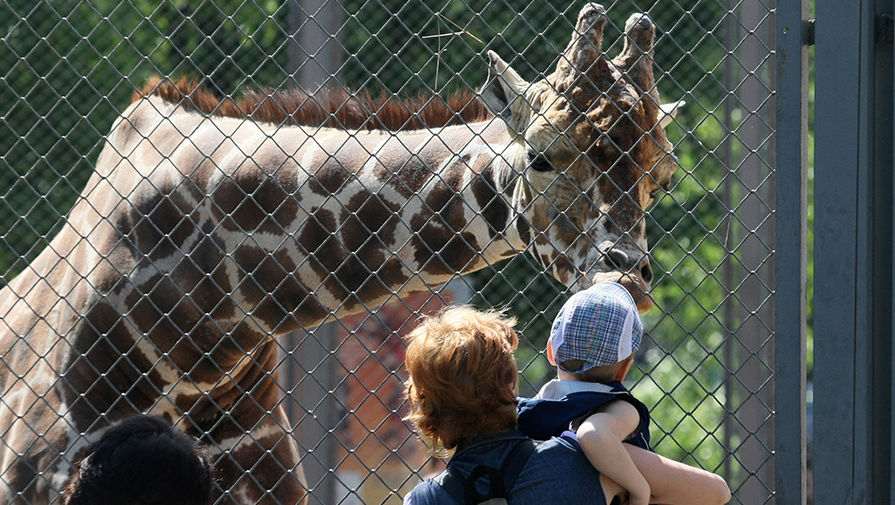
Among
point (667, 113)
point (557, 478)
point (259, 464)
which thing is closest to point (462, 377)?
point (557, 478)

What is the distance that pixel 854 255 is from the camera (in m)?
2.10

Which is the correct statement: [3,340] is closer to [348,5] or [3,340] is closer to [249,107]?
[249,107]

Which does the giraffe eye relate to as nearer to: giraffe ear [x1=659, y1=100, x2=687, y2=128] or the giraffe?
the giraffe

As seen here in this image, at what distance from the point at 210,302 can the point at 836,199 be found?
82.8 inches

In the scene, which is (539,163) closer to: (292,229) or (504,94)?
(504,94)

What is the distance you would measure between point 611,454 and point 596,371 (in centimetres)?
17

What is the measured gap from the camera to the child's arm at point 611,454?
6.13ft

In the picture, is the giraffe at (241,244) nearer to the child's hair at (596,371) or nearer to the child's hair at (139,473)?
the child's hair at (596,371)

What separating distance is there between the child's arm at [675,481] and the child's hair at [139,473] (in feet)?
2.60

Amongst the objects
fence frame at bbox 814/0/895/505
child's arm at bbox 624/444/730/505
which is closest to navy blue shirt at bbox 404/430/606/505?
child's arm at bbox 624/444/730/505

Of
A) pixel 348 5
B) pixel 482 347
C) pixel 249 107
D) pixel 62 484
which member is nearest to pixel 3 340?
pixel 62 484

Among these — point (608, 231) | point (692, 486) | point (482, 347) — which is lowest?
point (692, 486)

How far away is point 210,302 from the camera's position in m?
3.47

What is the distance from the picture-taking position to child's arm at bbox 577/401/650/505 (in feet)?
6.13
